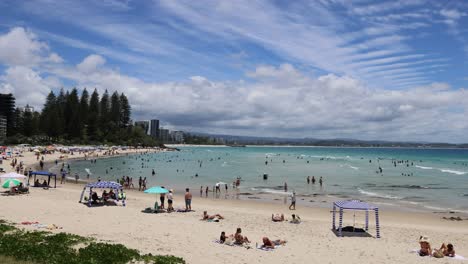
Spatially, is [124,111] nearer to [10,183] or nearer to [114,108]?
[114,108]

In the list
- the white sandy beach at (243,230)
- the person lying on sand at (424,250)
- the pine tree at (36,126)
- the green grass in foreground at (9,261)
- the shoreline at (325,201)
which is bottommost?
the shoreline at (325,201)

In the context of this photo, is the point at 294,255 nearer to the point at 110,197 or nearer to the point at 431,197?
the point at 110,197

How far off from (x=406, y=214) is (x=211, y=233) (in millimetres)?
14994

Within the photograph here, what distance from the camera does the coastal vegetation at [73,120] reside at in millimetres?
109625

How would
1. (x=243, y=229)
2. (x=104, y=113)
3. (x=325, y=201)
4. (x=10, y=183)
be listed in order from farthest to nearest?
(x=104, y=113), (x=325, y=201), (x=10, y=183), (x=243, y=229)

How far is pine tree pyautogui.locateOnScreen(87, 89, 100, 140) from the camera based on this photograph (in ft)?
394

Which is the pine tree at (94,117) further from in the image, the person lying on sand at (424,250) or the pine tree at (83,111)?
the person lying on sand at (424,250)

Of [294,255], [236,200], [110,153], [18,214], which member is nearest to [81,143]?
[110,153]

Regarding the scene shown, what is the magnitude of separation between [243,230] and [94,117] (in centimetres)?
11139

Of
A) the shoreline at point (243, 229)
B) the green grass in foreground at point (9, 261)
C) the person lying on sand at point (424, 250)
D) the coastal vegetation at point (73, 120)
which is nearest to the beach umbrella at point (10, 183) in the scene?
the shoreline at point (243, 229)

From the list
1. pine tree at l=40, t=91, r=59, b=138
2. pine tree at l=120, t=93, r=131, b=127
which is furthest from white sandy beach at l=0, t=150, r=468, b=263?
pine tree at l=120, t=93, r=131, b=127

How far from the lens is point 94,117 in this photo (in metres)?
120

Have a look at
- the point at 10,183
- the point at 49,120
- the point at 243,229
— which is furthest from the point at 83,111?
the point at 243,229

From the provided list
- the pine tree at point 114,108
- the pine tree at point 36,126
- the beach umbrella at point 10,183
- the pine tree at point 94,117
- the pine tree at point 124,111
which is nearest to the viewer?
the beach umbrella at point 10,183
